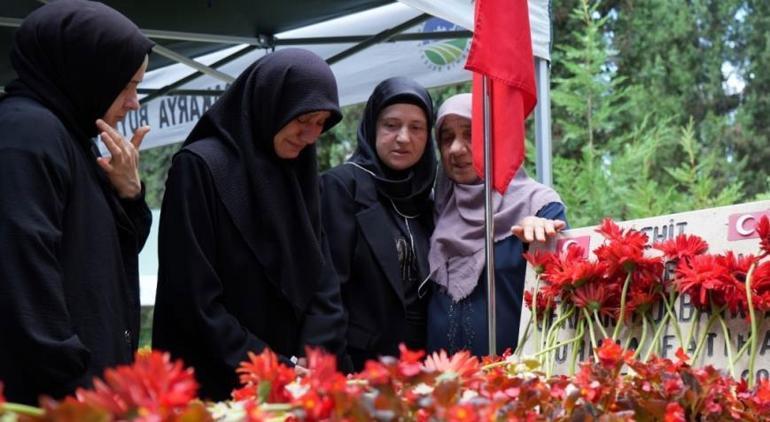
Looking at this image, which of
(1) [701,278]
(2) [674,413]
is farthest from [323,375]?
(1) [701,278]

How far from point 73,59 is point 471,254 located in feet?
4.11

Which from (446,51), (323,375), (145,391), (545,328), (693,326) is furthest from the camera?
(446,51)

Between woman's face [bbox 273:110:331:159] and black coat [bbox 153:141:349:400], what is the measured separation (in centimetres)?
14

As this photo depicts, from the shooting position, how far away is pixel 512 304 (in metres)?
2.85

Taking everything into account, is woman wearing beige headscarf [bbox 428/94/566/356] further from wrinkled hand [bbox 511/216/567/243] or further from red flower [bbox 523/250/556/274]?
red flower [bbox 523/250/556/274]

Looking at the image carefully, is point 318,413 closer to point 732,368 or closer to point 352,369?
point 732,368

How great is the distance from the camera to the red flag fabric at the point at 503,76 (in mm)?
2771

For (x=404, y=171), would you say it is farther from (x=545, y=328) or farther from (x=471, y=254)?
(x=545, y=328)

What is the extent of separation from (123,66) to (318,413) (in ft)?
4.40

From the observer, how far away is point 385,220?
2949 millimetres

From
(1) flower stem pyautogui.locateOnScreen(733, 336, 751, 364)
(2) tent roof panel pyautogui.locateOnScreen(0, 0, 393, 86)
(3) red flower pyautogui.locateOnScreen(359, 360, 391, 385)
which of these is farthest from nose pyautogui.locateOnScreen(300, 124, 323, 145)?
(2) tent roof panel pyautogui.locateOnScreen(0, 0, 393, 86)

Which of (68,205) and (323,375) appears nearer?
(323,375)

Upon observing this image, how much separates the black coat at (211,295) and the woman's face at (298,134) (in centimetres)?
14

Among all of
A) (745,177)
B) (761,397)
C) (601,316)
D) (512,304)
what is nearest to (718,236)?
(601,316)
